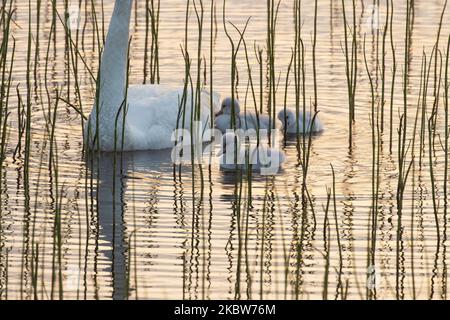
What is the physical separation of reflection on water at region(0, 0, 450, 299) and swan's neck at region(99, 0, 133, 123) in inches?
16.8

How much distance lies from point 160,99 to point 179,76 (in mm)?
2063

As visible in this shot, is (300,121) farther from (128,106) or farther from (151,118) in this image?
(128,106)

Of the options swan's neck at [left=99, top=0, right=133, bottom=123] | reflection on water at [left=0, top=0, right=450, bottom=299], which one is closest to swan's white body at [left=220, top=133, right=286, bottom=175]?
Answer: reflection on water at [left=0, top=0, right=450, bottom=299]

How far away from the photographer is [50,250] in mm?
8836

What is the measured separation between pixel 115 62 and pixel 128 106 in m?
0.46

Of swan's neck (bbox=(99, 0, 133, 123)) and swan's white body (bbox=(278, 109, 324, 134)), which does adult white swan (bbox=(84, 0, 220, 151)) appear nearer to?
swan's neck (bbox=(99, 0, 133, 123))

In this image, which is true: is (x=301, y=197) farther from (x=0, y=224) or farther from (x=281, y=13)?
(x=281, y=13)

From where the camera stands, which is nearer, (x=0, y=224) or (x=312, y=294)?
(x=312, y=294)

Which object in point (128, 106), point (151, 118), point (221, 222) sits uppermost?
point (128, 106)

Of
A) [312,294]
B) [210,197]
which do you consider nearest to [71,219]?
[210,197]

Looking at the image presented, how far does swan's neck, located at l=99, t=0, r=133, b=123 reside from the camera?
11304 mm

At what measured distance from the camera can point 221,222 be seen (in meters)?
9.56

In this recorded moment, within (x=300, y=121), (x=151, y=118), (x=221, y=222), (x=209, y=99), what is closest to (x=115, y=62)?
(x=151, y=118)

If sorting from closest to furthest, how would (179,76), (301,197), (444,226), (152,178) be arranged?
1. (444,226)
2. (301,197)
3. (152,178)
4. (179,76)
